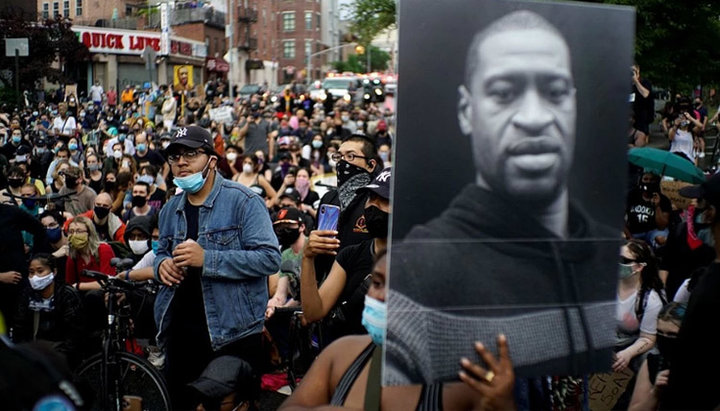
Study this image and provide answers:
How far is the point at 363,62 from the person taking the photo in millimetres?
125438

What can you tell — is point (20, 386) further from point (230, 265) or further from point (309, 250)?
point (230, 265)

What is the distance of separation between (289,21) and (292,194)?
98034 mm

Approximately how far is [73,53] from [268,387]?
18020 millimetres

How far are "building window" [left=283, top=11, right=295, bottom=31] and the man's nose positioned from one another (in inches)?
4129

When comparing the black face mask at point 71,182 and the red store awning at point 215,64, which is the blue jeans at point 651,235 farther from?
the red store awning at point 215,64

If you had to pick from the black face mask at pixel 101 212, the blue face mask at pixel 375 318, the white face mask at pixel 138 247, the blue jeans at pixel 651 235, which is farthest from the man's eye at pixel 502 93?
the black face mask at pixel 101 212

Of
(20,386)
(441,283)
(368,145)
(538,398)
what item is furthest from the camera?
(368,145)

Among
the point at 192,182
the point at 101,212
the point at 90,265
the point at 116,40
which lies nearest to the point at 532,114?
the point at 192,182

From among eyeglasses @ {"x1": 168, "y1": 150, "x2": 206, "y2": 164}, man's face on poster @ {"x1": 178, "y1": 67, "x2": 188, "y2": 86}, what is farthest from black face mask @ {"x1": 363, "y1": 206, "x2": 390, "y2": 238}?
man's face on poster @ {"x1": 178, "y1": 67, "x2": 188, "y2": 86}

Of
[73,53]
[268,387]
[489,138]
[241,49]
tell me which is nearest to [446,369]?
[489,138]

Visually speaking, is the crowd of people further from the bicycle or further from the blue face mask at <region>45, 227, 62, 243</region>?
the bicycle

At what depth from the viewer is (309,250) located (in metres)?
4.54

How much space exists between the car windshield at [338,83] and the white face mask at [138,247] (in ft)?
136

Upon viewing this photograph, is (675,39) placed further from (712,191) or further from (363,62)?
(363,62)
